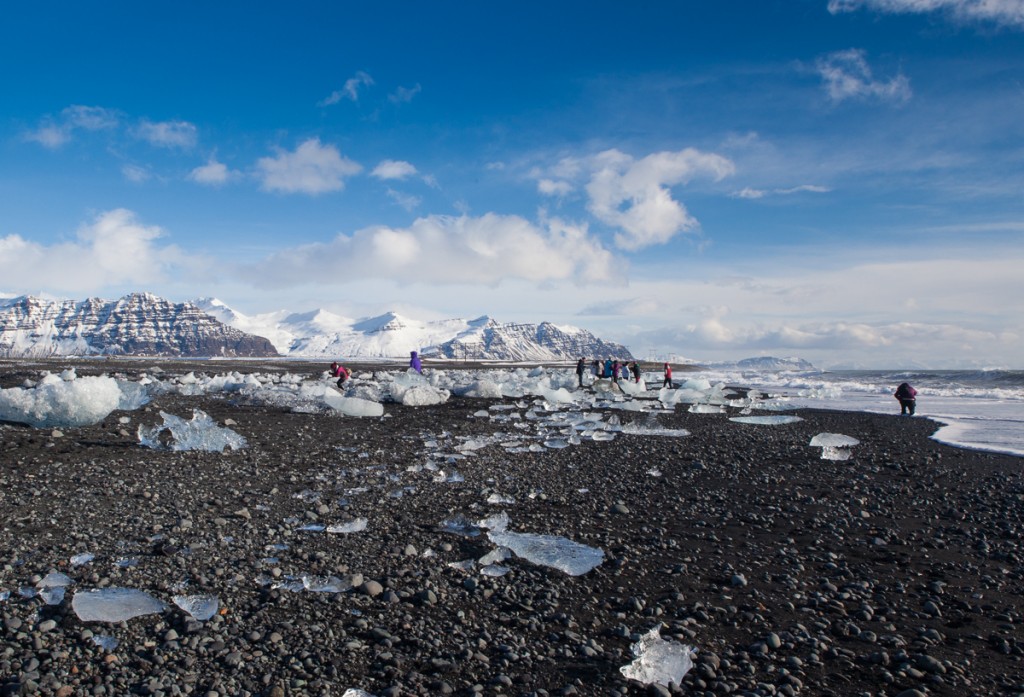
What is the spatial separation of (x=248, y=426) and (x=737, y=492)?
990cm

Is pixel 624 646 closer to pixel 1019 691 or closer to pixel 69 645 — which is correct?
pixel 1019 691

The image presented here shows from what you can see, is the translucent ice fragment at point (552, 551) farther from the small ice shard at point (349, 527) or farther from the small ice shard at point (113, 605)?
the small ice shard at point (113, 605)

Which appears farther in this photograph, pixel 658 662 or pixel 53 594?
pixel 53 594

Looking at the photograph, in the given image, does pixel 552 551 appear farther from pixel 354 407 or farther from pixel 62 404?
pixel 354 407

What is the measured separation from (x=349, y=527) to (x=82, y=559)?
7.29 feet

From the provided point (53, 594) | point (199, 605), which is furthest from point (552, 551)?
point (53, 594)

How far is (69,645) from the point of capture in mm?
3896

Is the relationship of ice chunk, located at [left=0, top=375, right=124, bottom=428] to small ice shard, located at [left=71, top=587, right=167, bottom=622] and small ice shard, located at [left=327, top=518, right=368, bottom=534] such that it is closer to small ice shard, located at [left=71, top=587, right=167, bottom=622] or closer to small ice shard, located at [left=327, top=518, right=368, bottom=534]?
small ice shard, located at [left=327, top=518, right=368, bottom=534]

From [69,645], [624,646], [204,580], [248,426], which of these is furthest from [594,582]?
[248,426]

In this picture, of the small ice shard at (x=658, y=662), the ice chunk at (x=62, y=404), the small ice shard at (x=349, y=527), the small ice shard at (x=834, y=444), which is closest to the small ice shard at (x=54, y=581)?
the small ice shard at (x=349, y=527)

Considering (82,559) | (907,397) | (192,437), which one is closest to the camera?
(82,559)

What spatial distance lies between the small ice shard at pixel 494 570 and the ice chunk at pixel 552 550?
318 millimetres

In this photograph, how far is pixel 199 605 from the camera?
4.46 m

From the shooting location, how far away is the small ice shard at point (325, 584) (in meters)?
4.90
